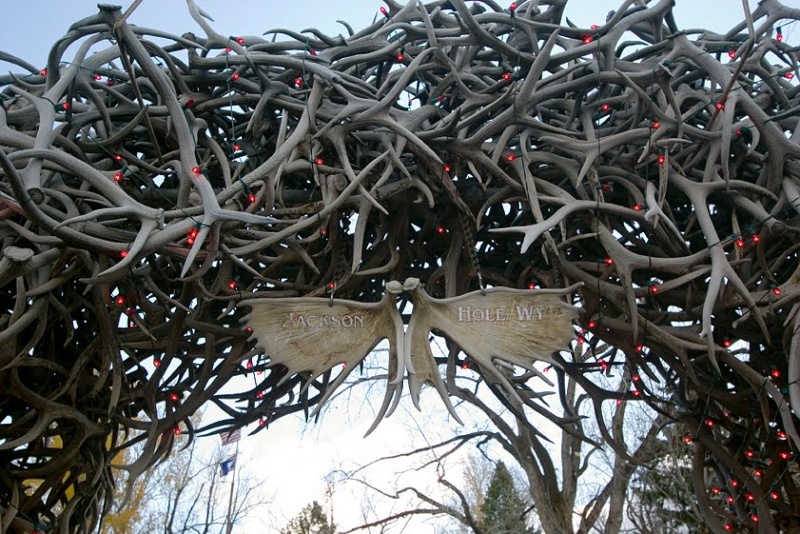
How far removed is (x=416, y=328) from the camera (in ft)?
14.9

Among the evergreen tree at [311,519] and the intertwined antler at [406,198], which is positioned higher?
the evergreen tree at [311,519]

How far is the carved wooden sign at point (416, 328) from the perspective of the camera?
444cm

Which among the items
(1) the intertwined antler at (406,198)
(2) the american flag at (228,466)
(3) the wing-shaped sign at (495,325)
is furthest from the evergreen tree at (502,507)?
(3) the wing-shaped sign at (495,325)

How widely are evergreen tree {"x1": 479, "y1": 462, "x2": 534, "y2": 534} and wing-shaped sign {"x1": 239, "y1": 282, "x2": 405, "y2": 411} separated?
7.89 metres

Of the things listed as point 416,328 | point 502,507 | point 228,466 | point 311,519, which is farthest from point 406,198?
point 311,519

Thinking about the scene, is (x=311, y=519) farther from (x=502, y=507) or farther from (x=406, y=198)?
(x=406, y=198)

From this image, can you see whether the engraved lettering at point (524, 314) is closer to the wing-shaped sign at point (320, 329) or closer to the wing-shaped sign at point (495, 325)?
the wing-shaped sign at point (495, 325)

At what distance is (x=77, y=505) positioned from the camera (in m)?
5.45

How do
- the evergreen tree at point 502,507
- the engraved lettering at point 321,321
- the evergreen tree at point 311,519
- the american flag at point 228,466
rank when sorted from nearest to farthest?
the engraved lettering at point 321,321 → the american flag at point 228,466 → the evergreen tree at point 502,507 → the evergreen tree at point 311,519

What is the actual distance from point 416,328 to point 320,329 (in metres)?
0.51

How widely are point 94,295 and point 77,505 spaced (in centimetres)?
161

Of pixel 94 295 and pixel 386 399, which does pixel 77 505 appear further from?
pixel 386 399

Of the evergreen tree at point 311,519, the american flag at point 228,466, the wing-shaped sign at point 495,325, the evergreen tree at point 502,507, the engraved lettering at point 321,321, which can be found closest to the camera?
the wing-shaped sign at point 495,325

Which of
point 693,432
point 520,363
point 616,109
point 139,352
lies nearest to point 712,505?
point 693,432
